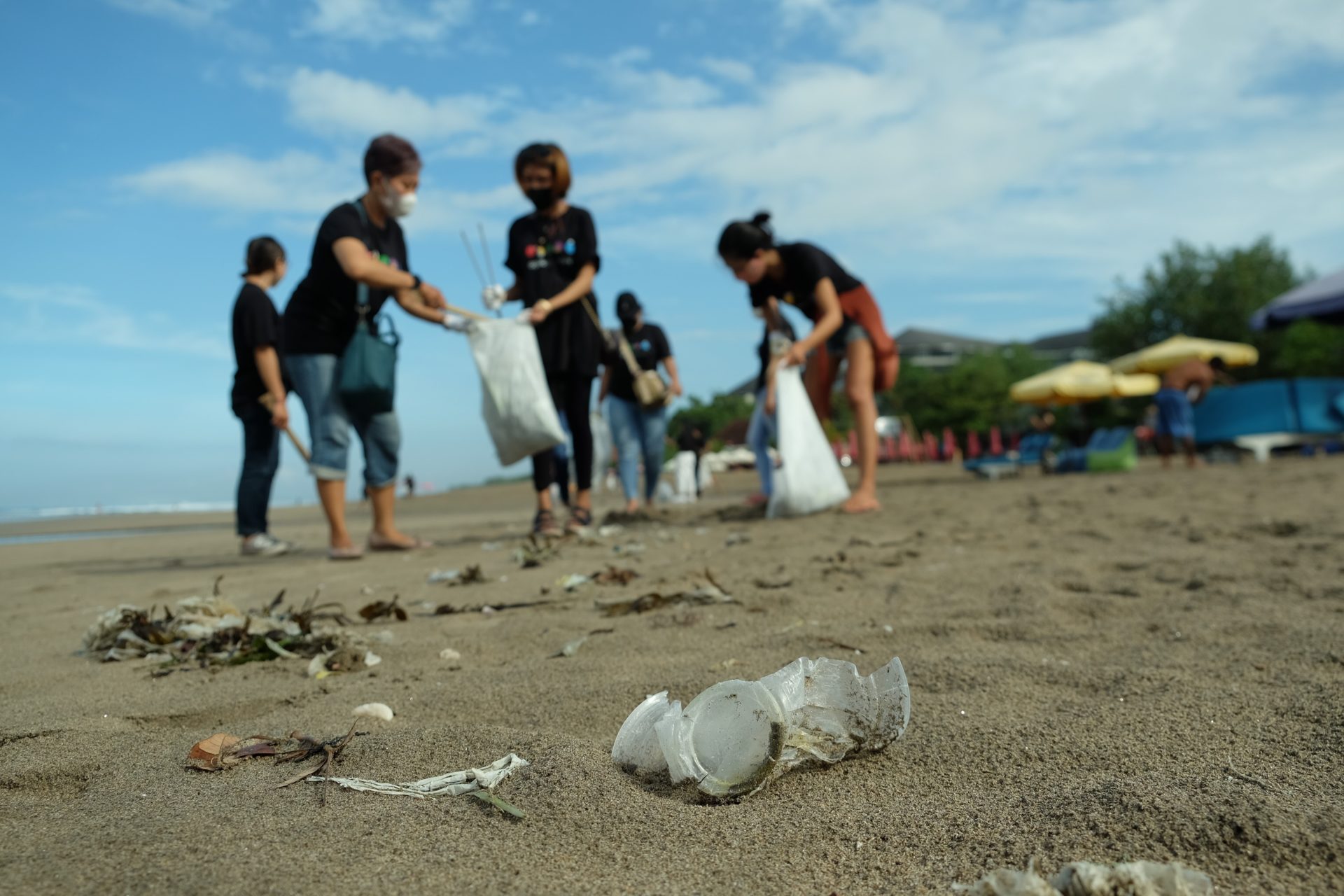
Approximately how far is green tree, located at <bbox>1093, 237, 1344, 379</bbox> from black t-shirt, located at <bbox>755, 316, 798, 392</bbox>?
2707 centimetres

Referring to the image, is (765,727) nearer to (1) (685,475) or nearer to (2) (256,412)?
(2) (256,412)

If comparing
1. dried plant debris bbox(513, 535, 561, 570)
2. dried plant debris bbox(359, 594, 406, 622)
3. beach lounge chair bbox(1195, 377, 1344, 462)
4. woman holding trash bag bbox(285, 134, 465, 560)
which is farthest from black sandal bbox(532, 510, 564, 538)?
beach lounge chair bbox(1195, 377, 1344, 462)

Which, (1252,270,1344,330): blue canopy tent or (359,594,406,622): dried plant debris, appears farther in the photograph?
(1252,270,1344,330): blue canopy tent

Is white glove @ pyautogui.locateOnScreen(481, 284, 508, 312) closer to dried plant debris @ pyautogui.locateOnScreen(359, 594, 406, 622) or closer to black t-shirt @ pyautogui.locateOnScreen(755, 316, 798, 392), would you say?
black t-shirt @ pyautogui.locateOnScreen(755, 316, 798, 392)

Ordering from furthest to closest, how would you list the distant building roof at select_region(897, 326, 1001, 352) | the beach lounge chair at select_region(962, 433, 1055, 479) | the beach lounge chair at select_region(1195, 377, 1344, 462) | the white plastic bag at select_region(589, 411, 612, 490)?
1. the distant building roof at select_region(897, 326, 1001, 352)
2. the beach lounge chair at select_region(1195, 377, 1344, 462)
3. the beach lounge chair at select_region(962, 433, 1055, 479)
4. the white plastic bag at select_region(589, 411, 612, 490)

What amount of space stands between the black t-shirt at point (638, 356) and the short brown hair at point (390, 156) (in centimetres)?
214

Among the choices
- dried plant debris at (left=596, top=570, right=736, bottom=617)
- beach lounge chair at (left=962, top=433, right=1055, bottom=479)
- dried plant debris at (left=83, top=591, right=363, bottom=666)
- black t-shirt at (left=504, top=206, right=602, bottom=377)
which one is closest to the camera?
dried plant debris at (left=83, top=591, right=363, bottom=666)

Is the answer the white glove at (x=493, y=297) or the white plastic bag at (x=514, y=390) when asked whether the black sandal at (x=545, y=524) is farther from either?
the white glove at (x=493, y=297)

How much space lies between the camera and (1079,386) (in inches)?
603

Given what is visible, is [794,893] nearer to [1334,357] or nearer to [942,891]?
[942,891]

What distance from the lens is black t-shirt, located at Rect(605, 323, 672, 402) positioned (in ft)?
20.7

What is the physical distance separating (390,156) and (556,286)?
41.6 inches

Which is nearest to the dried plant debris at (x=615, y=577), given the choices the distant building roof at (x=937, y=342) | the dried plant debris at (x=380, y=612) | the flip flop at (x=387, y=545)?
the dried plant debris at (x=380, y=612)

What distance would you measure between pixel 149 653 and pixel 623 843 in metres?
1.55
